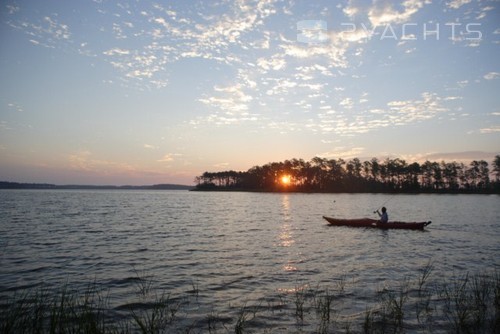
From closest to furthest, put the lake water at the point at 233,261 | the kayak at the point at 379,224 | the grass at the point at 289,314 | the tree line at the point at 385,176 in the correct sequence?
the grass at the point at 289,314 → the lake water at the point at 233,261 → the kayak at the point at 379,224 → the tree line at the point at 385,176

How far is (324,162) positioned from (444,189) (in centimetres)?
6084

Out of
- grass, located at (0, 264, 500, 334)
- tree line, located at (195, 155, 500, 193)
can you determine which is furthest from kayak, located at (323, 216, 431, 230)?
tree line, located at (195, 155, 500, 193)

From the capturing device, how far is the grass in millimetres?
7802

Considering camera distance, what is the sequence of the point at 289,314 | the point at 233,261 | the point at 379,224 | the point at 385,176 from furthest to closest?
the point at 385,176 → the point at 379,224 → the point at 233,261 → the point at 289,314

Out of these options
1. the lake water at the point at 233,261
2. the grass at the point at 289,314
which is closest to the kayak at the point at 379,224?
the lake water at the point at 233,261

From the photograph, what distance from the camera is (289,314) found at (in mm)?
9258

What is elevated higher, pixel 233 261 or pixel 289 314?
pixel 289 314

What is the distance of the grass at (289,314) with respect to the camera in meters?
7.80

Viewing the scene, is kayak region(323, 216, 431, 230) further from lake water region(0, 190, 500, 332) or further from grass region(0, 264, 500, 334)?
grass region(0, 264, 500, 334)

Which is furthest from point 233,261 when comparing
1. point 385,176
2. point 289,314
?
point 385,176

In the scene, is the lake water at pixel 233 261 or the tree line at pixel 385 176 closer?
the lake water at pixel 233 261

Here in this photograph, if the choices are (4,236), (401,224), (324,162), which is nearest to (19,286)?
(4,236)

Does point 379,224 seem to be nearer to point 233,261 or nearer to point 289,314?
point 233,261

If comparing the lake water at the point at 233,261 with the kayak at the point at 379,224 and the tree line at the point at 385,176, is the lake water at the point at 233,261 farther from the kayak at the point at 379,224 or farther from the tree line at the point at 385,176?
the tree line at the point at 385,176
